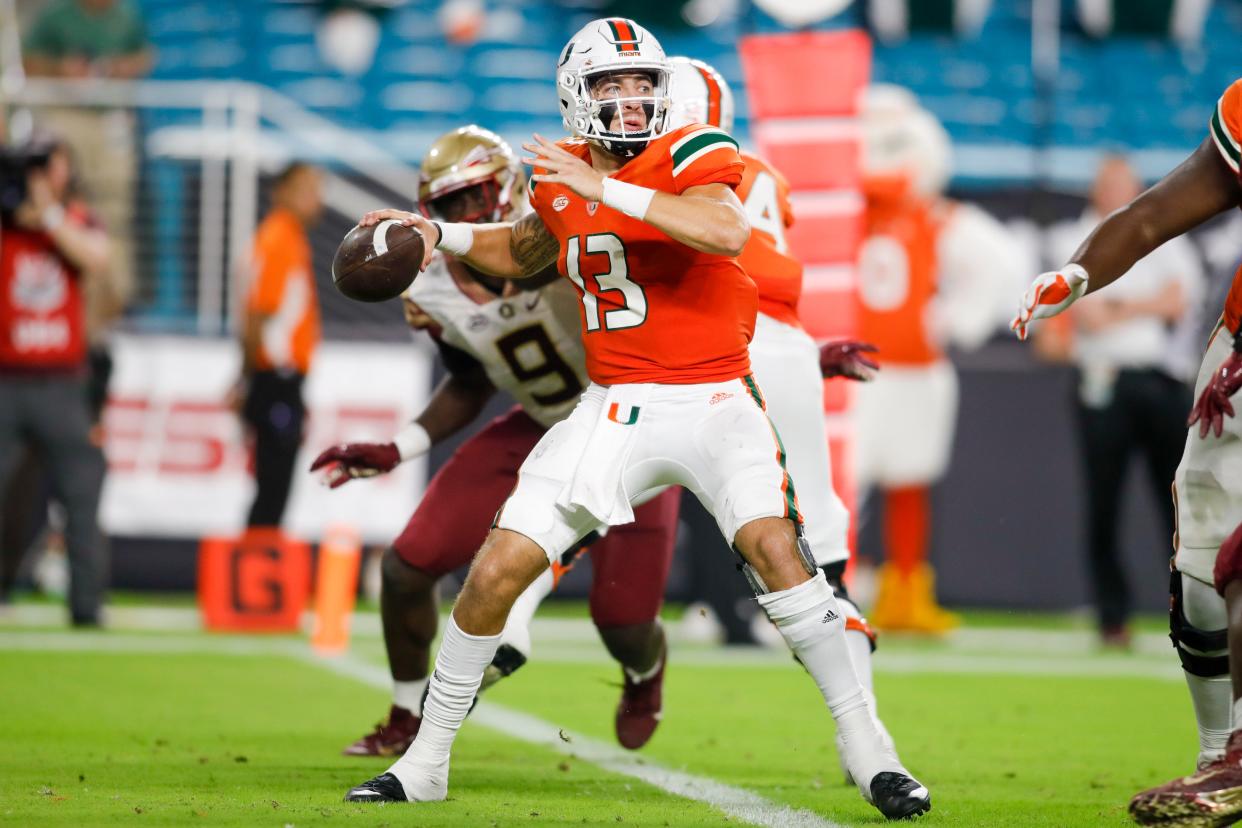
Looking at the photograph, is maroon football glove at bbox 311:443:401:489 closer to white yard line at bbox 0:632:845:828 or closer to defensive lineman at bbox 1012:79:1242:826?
white yard line at bbox 0:632:845:828

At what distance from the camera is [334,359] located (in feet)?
35.8

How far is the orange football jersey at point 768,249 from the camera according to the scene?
16.6 feet

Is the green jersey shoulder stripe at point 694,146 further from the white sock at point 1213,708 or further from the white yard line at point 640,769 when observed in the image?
the white sock at point 1213,708

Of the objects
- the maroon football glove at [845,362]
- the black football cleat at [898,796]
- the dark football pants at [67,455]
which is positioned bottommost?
the dark football pants at [67,455]

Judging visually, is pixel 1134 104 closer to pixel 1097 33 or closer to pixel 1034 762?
pixel 1097 33

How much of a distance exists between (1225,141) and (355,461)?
2.46m

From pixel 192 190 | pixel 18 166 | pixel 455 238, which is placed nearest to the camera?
A: pixel 455 238

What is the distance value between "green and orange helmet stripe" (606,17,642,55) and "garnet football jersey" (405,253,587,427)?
3.40 feet

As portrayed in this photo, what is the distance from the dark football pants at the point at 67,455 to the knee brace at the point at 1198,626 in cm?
630

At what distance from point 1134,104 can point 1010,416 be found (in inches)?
213

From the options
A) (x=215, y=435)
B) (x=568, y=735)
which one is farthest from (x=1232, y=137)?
(x=215, y=435)

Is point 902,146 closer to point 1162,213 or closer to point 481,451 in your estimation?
point 481,451

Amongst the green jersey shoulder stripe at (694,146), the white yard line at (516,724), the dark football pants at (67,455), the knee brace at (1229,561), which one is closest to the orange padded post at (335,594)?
the white yard line at (516,724)

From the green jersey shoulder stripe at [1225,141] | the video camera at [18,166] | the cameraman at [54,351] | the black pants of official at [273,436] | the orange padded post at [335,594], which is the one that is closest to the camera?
the green jersey shoulder stripe at [1225,141]
